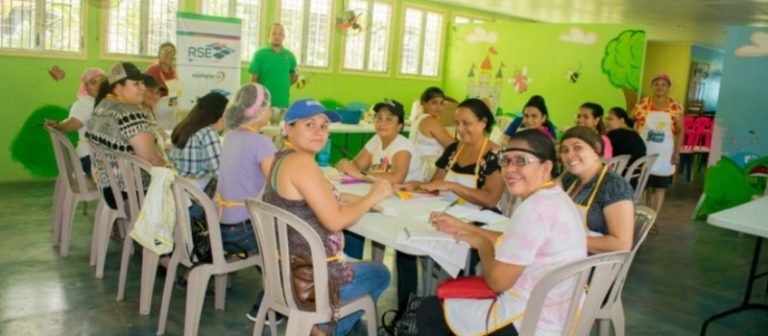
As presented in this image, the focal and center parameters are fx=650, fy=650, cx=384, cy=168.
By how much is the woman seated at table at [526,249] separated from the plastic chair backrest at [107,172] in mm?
2279

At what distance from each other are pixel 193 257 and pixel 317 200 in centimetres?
98

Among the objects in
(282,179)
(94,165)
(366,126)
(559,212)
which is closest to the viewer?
(559,212)

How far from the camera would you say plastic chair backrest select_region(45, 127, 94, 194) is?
406 cm

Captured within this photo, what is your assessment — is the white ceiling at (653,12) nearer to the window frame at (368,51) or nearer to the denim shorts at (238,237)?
the window frame at (368,51)

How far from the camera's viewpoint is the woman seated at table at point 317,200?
2.38 m

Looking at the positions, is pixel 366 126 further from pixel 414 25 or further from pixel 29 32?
pixel 414 25

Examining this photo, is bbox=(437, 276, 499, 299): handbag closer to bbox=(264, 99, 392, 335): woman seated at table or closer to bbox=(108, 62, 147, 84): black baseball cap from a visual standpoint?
bbox=(264, 99, 392, 335): woman seated at table

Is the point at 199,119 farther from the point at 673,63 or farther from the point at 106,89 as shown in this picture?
the point at 673,63

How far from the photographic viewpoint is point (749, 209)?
3.38 meters

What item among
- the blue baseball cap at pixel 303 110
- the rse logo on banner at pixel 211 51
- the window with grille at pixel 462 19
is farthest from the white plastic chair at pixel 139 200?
the window with grille at pixel 462 19

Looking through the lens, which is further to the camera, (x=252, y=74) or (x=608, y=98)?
(x=608, y=98)

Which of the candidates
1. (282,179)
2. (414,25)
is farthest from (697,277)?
(414,25)

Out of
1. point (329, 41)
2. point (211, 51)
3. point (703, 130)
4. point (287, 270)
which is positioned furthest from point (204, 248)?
point (703, 130)

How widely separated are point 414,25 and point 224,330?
314 inches
